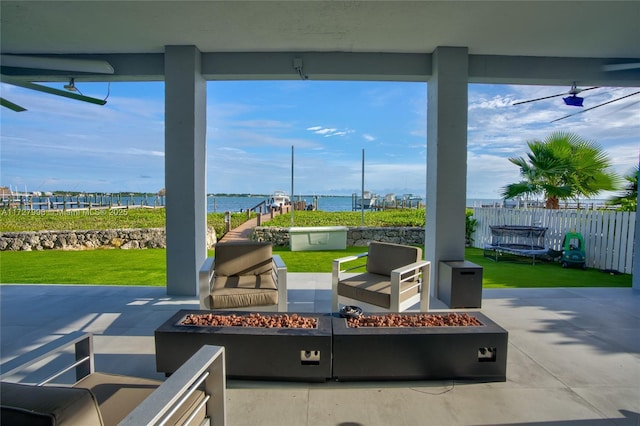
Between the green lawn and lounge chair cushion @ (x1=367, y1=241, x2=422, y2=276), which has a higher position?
lounge chair cushion @ (x1=367, y1=241, x2=422, y2=276)

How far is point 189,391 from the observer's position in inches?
51.3

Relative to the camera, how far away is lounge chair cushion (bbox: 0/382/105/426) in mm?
721

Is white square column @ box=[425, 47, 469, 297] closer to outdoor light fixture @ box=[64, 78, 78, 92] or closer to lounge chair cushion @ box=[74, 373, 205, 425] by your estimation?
lounge chair cushion @ box=[74, 373, 205, 425]

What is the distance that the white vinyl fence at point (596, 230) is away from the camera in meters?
5.79

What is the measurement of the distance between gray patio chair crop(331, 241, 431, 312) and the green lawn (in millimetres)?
2133

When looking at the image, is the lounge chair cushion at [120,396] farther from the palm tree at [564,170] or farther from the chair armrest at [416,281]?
the palm tree at [564,170]

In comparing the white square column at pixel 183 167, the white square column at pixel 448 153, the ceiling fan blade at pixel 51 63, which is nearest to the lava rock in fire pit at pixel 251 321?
the white square column at pixel 183 167

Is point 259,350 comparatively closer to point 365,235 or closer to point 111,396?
point 111,396

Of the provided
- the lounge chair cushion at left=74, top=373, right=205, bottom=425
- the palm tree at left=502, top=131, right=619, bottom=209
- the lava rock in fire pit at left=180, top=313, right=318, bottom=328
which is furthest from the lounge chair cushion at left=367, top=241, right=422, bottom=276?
the palm tree at left=502, top=131, right=619, bottom=209

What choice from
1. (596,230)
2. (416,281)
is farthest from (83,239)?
(596,230)

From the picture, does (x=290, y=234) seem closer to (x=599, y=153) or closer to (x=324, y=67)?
(x=324, y=67)

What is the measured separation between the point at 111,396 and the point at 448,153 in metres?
4.18

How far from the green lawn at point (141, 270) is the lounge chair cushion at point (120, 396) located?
3758 millimetres

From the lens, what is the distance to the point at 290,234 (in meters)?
7.98
